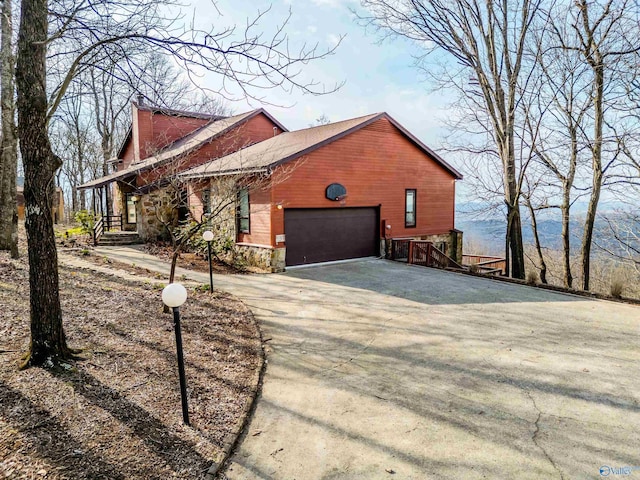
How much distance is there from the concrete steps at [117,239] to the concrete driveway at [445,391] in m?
11.6

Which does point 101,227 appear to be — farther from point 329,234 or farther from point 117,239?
point 329,234

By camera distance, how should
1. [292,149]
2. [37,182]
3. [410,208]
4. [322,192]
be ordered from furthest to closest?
[410,208] < [322,192] < [292,149] < [37,182]

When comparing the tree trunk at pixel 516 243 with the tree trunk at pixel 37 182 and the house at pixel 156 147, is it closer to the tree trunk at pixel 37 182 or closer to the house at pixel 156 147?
the house at pixel 156 147

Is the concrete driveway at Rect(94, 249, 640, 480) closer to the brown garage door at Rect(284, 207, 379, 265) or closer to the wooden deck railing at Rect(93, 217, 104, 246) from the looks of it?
the brown garage door at Rect(284, 207, 379, 265)

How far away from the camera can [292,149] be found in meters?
12.7

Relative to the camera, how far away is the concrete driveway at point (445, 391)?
3145 mm

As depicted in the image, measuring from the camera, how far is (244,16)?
439 cm

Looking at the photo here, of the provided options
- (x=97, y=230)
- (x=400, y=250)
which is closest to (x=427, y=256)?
(x=400, y=250)

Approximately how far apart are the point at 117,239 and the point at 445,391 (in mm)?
16480

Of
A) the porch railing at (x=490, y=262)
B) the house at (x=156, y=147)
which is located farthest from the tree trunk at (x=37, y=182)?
the porch railing at (x=490, y=262)

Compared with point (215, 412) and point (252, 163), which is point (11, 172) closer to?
point (252, 163)

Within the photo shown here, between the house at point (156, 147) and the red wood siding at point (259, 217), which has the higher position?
the house at point (156, 147)

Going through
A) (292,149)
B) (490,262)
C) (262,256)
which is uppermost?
(292,149)

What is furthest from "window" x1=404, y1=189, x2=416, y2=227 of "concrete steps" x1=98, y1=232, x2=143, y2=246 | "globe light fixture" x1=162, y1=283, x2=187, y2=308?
"globe light fixture" x1=162, y1=283, x2=187, y2=308
